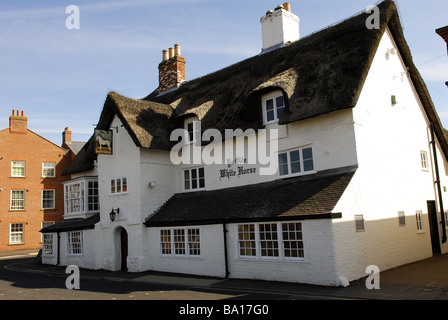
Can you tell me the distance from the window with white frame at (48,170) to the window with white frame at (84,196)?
15.2 m

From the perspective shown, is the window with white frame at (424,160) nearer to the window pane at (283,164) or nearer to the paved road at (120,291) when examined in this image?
the window pane at (283,164)

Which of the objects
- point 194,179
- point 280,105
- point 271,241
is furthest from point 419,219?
point 194,179

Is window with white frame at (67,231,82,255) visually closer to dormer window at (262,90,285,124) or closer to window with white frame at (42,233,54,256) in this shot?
window with white frame at (42,233,54,256)

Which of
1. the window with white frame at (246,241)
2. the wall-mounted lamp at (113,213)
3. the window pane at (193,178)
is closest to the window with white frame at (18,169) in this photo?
the wall-mounted lamp at (113,213)

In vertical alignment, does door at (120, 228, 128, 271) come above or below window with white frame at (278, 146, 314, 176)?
below

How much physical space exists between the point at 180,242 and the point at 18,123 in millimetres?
26578

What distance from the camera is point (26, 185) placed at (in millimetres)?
35281

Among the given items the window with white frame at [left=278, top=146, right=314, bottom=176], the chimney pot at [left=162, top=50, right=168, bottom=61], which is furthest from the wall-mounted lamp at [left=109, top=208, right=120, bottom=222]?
the chimney pot at [left=162, top=50, right=168, bottom=61]

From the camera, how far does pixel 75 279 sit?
16.6 m

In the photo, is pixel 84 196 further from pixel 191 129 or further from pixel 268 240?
pixel 268 240

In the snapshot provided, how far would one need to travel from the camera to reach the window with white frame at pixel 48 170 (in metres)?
36.7

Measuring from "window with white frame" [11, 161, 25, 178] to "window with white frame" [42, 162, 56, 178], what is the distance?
180 cm

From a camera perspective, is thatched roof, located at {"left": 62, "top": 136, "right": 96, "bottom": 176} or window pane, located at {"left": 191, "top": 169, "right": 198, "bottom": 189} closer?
window pane, located at {"left": 191, "top": 169, "right": 198, "bottom": 189}

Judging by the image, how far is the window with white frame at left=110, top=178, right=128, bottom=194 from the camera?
61.9 ft
